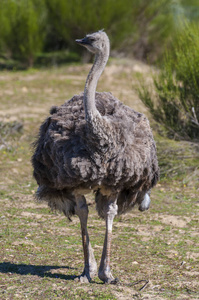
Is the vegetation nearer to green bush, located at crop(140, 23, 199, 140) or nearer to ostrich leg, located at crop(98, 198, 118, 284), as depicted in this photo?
green bush, located at crop(140, 23, 199, 140)

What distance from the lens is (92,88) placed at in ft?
13.2

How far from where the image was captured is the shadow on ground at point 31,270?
4.62 m

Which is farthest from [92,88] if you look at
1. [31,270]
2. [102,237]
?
[102,237]

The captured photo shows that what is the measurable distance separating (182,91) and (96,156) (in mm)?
4332

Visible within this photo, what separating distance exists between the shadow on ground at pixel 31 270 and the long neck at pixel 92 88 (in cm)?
147

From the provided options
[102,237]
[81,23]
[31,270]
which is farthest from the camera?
[81,23]

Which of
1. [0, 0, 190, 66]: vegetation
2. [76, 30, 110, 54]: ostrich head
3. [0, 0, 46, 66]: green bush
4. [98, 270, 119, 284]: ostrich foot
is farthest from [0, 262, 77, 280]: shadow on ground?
[0, 0, 46, 66]: green bush

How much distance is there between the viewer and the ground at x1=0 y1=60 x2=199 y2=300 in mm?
4375

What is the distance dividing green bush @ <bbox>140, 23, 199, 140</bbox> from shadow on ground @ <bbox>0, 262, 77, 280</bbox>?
3704mm

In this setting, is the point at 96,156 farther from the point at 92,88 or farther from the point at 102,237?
the point at 102,237

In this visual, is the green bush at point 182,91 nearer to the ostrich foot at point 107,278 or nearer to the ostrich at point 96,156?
the ostrich at point 96,156

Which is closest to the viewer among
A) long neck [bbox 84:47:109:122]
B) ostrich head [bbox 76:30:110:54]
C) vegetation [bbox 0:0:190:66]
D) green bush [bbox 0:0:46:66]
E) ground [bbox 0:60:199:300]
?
long neck [bbox 84:47:109:122]

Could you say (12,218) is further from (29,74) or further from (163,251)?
(29,74)

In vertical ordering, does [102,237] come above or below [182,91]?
below
